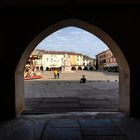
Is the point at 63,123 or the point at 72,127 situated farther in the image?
the point at 63,123

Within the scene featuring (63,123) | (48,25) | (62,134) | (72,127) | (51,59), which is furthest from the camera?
(51,59)

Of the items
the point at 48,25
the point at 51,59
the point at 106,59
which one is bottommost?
the point at 48,25

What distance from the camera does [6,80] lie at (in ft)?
28.0

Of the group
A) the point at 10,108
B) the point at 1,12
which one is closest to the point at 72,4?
the point at 1,12

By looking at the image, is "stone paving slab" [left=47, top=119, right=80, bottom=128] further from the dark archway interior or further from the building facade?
the building facade

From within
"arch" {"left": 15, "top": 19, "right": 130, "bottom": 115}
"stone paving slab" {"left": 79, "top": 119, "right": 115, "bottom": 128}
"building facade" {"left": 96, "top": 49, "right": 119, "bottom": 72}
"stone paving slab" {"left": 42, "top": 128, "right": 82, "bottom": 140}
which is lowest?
"stone paving slab" {"left": 42, "top": 128, "right": 82, "bottom": 140}

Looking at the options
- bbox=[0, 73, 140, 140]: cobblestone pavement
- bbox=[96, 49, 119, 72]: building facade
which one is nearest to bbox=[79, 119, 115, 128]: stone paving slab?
bbox=[0, 73, 140, 140]: cobblestone pavement

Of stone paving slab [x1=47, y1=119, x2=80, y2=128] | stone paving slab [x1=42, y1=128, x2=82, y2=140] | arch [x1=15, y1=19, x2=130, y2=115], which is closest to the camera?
stone paving slab [x1=42, y1=128, x2=82, y2=140]

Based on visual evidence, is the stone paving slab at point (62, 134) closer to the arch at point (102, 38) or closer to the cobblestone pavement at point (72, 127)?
the cobblestone pavement at point (72, 127)

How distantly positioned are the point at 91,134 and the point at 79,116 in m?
2.12

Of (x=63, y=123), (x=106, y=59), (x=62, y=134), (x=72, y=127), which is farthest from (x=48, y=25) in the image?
(x=106, y=59)

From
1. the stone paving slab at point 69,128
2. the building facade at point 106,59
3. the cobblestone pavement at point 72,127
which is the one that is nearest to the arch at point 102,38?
the cobblestone pavement at point 72,127

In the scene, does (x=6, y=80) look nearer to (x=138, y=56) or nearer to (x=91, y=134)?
(x=91, y=134)

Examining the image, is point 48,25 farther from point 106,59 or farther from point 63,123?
point 106,59
